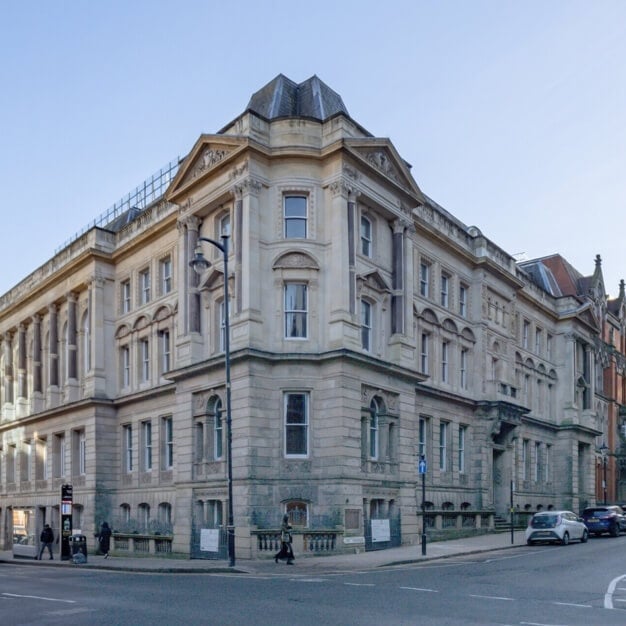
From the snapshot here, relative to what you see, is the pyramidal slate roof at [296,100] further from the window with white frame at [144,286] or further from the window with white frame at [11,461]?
the window with white frame at [11,461]

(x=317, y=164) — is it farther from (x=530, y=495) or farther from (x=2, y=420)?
(x=2, y=420)

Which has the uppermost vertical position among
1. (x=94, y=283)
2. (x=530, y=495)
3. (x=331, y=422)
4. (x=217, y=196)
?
(x=217, y=196)

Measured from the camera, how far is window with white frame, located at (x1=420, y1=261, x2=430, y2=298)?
4100cm

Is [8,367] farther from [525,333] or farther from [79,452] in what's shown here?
[525,333]

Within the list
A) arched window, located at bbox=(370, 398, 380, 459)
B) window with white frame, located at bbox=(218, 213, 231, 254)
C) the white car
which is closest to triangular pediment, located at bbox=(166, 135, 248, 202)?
window with white frame, located at bbox=(218, 213, 231, 254)

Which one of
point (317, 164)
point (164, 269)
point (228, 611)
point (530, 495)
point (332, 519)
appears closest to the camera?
point (228, 611)

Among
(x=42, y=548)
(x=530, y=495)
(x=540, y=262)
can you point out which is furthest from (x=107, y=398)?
(x=540, y=262)

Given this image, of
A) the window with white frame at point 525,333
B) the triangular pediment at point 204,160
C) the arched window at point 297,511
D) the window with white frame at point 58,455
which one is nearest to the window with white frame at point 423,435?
the arched window at point 297,511

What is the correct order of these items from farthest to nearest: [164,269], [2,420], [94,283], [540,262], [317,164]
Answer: [540,262] < [2,420] < [94,283] < [164,269] < [317,164]

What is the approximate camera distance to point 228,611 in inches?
604

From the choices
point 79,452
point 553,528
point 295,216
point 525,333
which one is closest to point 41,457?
point 79,452

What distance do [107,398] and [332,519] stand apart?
679 inches

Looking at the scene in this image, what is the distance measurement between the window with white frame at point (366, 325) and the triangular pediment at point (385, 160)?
5.44 metres

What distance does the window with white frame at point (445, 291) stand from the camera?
141ft
